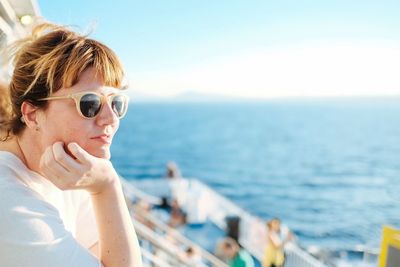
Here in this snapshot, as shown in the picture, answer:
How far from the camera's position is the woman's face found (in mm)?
945

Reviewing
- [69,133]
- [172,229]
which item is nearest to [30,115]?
[69,133]

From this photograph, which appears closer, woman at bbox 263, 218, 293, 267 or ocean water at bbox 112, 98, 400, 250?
woman at bbox 263, 218, 293, 267

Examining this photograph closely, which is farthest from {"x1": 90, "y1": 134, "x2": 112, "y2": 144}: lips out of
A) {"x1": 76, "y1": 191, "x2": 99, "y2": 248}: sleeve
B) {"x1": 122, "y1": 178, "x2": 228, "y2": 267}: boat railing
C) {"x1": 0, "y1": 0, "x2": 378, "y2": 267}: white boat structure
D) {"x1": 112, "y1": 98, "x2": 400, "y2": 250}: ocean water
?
{"x1": 112, "y1": 98, "x2": 400, "y2": 250}: ocean water

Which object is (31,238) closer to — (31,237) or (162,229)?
(31,237)

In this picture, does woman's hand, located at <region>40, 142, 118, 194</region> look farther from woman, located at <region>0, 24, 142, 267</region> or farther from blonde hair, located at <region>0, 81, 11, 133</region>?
blonde hair, located at <region>0, 81, 11, 133</region>

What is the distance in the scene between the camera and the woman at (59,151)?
0.80 meters

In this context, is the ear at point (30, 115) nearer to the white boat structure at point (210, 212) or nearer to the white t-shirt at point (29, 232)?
the white t-shirt at point (29, 232)

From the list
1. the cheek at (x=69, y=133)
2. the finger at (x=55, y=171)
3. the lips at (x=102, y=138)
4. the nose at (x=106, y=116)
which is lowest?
the finger at (x=55, y=171)

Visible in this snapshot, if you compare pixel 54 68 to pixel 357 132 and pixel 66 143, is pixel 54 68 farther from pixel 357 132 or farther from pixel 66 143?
pixel 357 132

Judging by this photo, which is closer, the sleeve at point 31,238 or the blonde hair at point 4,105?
the sleeve at point 31,238

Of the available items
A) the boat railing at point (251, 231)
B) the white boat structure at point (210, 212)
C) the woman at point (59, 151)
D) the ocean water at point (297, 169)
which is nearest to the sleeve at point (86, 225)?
the woman at point (59, 151)

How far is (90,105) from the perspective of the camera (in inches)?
36.9

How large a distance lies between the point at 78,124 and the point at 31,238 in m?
0.28

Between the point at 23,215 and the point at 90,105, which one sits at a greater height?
the point at 90,105
